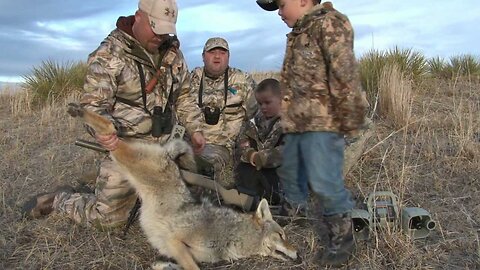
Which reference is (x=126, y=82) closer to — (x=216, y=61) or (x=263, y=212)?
(x=263, y=212)

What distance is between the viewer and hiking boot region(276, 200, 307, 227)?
4523 millimetres

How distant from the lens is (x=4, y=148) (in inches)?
307

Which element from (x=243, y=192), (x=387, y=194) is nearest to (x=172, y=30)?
(x=243, y=192)

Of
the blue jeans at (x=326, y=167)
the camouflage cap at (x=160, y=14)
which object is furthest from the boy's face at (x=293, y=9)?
the camouflage cap at (x=160, y=14)

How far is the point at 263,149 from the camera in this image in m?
5.86

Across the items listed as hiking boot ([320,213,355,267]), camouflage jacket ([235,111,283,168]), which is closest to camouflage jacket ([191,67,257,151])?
camouflage jacket ([235,111,283,168])

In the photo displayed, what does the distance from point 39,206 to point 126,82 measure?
1.52 m

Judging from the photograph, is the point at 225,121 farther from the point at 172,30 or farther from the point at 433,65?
the point at 433,65

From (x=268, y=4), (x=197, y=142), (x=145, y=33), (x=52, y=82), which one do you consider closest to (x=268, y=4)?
(x=268, y=4)

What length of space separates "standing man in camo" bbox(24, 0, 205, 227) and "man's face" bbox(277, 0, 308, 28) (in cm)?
123

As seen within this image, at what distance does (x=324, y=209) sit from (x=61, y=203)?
2.75m

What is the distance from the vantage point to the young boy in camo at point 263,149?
221 inches

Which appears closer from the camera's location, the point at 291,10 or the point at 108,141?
the point at 108,141

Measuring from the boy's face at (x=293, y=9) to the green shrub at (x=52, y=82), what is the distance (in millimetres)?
9405
